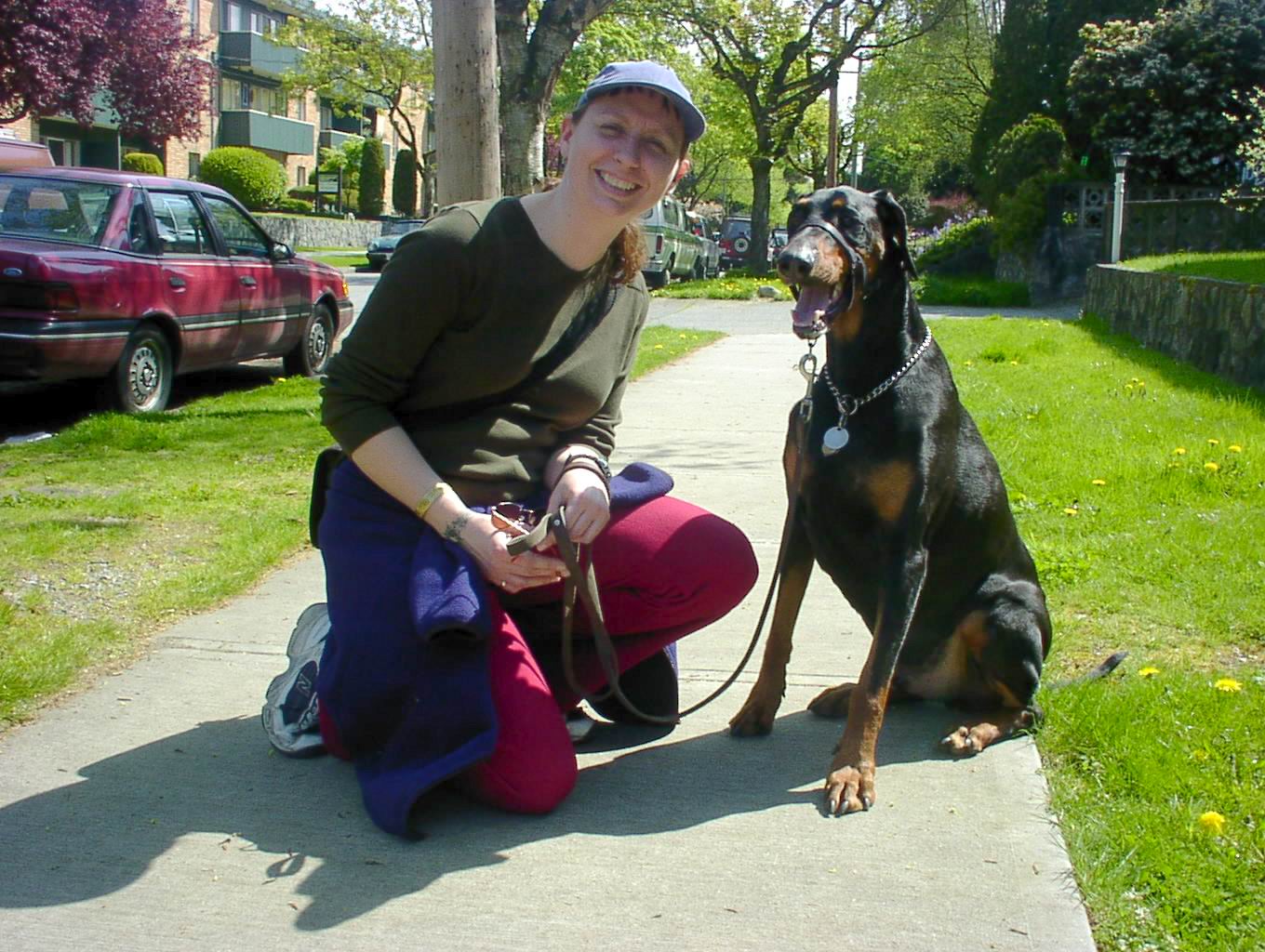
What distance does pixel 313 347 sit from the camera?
11555mm

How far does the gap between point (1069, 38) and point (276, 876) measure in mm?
29524

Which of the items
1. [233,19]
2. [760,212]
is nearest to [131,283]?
[760,212]

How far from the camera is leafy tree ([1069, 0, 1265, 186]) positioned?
840 inches

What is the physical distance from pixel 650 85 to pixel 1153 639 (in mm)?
2470

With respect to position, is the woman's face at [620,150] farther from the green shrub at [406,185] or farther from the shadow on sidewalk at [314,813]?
the green shrub at [406,185]

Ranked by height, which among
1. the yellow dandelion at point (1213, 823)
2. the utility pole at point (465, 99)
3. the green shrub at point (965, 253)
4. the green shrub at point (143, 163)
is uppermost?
the green shrub at point (143, 163)

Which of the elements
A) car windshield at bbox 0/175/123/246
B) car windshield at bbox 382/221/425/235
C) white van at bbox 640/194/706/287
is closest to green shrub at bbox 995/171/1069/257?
white van at bbox 640/194/706/287

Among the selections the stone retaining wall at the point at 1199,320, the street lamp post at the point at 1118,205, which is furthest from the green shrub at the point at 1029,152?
the stone retaining wall at the point at 1199,320

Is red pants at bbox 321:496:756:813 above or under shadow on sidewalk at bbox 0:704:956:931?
above

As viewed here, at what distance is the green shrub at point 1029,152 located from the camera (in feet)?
79.4

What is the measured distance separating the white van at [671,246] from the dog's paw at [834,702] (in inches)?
739

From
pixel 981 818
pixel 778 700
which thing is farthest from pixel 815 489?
pixel 981 818

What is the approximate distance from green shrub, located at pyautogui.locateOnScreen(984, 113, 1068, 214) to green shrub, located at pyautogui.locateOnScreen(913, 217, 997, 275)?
1922mm

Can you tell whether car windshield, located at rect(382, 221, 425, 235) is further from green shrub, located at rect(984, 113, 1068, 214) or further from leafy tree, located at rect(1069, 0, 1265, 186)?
leafy tree, located at rect(1069, 0, 1265, 186)
